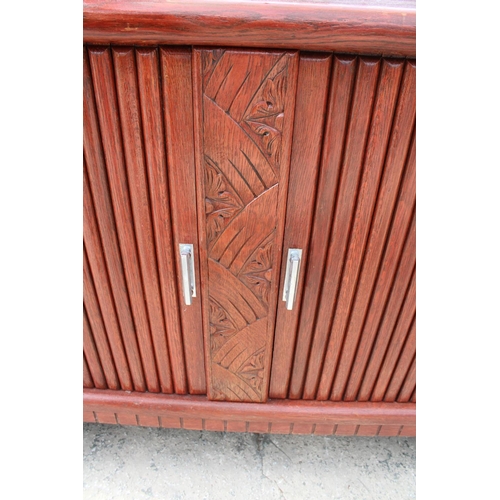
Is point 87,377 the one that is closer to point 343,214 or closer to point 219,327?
point 219,327

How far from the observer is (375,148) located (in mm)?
786

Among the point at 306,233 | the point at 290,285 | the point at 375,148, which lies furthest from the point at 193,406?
the point at 375,148

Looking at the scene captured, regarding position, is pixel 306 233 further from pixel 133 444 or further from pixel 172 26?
pixel 133 444

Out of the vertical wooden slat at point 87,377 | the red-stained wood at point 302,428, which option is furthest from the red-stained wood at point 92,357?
the red-stained wood at point 302,428

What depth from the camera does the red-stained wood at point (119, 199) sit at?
0.73 metres

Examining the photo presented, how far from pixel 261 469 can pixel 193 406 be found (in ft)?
1.06

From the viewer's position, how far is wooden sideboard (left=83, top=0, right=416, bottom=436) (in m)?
0.68

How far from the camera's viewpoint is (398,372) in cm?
112

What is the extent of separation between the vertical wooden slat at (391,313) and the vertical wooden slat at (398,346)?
0.04 ft

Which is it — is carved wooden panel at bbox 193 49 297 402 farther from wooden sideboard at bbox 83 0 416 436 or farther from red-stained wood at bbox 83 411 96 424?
red-stained wood at bbox 83 411 96 424

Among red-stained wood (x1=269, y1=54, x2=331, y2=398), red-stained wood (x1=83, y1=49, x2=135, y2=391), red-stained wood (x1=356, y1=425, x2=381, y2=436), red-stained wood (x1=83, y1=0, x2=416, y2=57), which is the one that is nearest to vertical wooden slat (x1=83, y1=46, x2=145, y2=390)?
red-stained wood (x1=83, y1=49, x2=135, y2=391)

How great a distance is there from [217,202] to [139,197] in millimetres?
153

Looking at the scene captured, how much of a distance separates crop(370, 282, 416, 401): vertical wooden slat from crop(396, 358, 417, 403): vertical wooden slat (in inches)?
0.6

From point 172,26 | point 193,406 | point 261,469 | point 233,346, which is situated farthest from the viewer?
point 261,469
